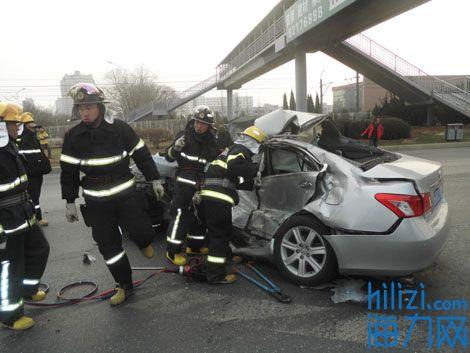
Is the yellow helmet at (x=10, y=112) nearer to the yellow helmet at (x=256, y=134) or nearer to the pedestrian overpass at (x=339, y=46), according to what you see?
the yellow helmet at (x=256, y=134)

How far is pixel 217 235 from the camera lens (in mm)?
3939

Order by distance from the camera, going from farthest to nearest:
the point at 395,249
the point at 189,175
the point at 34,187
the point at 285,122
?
the point at 34,187 < the point at 189,175 < the point at 285,122 < the point at 395,249

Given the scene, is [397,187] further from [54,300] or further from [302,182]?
[54,300]

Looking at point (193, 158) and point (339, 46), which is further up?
point (339, 46)

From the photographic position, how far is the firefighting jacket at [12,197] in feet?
10.5

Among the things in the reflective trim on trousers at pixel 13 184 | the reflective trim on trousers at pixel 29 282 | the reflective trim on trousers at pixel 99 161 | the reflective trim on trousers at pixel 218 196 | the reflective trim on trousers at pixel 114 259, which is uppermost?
the reflective trim on trousers at pixel 99 161

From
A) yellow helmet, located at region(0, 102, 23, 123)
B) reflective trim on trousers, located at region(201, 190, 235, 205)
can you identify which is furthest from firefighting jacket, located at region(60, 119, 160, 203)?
reflective trim on trousers, located at region(201, 190, 235, 205)

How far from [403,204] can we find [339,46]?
22.5m

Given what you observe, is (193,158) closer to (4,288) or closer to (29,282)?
(29,282)

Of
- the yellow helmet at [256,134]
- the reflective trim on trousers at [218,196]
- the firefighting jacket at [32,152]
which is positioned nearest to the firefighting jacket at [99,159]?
the reflective trim on trousers at [218,196]

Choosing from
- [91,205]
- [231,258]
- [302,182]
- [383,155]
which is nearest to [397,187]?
[302,182]

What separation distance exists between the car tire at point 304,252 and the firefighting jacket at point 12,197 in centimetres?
223

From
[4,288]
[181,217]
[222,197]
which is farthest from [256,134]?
[4,288]

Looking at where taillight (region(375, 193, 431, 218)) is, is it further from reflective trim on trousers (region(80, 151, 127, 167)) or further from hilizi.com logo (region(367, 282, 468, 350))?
reflective trim on trousers (region(80, 151, 127, 167))
